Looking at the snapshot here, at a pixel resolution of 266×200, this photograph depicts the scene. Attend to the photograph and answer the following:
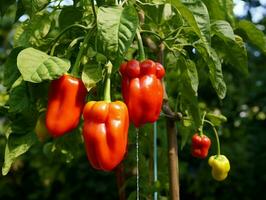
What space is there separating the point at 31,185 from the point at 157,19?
2.76 m

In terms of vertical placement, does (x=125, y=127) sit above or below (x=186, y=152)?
above

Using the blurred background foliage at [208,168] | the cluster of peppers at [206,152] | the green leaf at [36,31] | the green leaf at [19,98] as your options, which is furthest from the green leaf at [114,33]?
the blurred background foliage at [208,168]

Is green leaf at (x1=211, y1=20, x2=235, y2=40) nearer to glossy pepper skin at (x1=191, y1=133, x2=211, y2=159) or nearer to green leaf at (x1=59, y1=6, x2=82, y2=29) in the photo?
green leaf at (x1=59, y1=6, x2=82, y2=29)

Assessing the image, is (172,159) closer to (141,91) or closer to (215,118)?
(215,118)

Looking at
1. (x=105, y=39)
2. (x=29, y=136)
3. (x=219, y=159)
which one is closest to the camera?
(x=105, y=39)

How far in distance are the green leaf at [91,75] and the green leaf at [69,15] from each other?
227mm

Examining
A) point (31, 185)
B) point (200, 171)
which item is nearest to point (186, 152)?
point (200, 171)

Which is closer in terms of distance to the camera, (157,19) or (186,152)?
(157,19)

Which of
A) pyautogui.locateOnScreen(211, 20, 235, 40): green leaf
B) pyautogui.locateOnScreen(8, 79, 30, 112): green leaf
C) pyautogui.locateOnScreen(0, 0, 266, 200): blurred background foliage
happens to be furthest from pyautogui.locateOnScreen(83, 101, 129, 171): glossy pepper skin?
pyautogui.locateOnScreen(0, 0, 266, 200): blurred background foliage

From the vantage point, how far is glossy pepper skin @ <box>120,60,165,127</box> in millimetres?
896

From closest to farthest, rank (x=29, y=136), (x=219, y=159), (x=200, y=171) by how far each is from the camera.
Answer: (x=29, y=136) → (x=219, y=159) → (x=200, y=171)

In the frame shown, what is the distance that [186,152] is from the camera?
10.9ft

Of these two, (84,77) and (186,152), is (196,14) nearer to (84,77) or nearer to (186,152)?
(84,77)

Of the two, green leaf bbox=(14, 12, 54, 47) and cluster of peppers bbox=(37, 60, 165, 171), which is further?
green leaf bbox=(14, 12, 54, 47)
